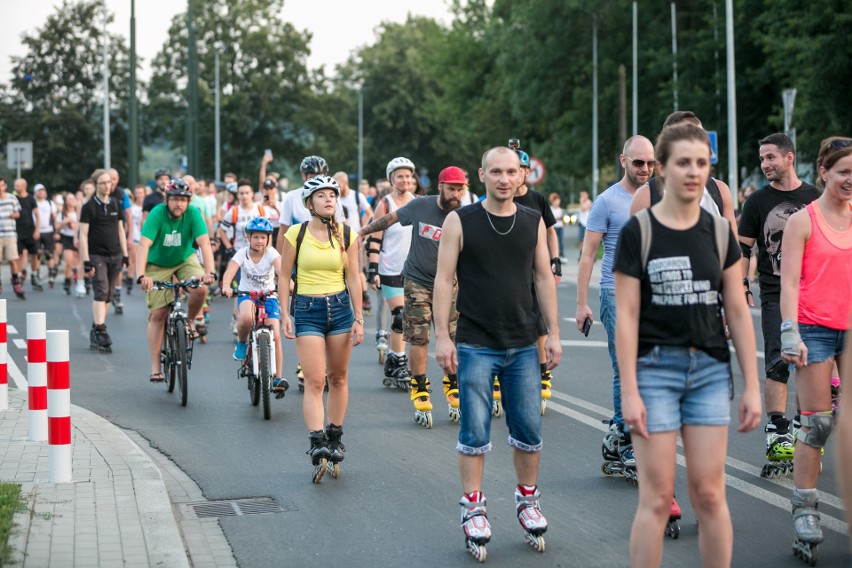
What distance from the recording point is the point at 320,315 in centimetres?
797

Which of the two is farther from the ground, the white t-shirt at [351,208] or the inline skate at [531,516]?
the white t-shirt at [351,208]

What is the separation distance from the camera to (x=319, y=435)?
25.8 ft

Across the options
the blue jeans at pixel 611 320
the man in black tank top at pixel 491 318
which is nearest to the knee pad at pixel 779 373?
the blue jeans at pixel 611 320

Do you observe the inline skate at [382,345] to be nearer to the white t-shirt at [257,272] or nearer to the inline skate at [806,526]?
the white t-shirt at [257,272]

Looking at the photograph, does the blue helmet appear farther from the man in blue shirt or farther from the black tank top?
the black tank top

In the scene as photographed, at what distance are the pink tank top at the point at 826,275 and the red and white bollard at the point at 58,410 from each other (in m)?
3.96

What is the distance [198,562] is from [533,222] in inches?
85.3

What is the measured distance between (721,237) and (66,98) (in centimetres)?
7566

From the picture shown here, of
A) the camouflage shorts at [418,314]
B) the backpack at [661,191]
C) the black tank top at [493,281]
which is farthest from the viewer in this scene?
the camouflage shorts at [418,314]

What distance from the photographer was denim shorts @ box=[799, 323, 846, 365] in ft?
20.6

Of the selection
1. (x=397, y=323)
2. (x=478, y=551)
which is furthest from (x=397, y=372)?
(x=478, y=551)

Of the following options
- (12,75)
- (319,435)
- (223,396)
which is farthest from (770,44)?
(12,75)

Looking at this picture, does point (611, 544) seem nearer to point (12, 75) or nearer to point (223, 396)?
point (223, 396)

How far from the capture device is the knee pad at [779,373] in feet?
25.4
